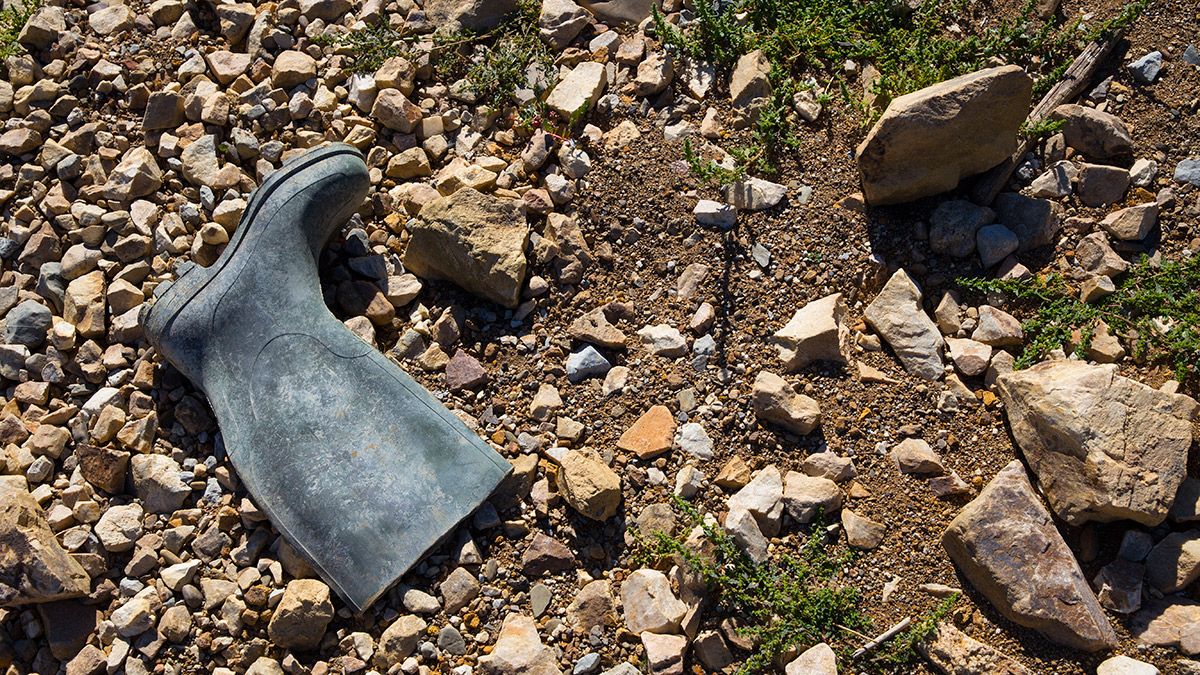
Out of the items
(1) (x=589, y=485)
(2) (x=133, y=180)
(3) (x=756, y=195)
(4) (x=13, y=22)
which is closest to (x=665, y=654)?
(1) (x=589, y=485)

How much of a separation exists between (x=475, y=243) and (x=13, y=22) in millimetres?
2180

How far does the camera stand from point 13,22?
12.1ft

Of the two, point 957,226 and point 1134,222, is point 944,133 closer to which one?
point 957,226

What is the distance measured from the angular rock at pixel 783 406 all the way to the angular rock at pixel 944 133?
0.70 m

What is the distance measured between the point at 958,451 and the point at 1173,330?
69 centimetres

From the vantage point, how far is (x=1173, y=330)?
8.95 feet

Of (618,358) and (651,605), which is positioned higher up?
(618,358)

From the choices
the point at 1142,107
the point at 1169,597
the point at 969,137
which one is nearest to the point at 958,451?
the point at 1169,597

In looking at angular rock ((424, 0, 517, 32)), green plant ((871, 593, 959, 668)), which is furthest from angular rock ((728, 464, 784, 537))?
angular rock ((424, 0, 517, 32))

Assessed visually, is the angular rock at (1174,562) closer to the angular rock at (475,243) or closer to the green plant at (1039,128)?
the green plant at (1039,128)

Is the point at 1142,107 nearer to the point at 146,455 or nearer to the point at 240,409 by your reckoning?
the point at 240,409

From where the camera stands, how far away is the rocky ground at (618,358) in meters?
2.53

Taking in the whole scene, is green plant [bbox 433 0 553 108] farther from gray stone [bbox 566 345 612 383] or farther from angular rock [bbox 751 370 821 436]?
angular rock [bbox 751 370 821 436]

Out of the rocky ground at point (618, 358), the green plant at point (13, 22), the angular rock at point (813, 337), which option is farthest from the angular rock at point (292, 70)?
the angular rock at point (813, 337)
